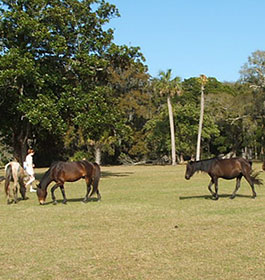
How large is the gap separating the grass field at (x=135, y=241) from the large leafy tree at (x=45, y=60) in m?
12.1

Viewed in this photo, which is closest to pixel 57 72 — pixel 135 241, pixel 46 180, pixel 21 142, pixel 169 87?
Result: pixel 21 142

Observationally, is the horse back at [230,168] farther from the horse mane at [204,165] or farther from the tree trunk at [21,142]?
the tree trunk at [21,142]

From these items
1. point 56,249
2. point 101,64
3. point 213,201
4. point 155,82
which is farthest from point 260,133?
point 56,249

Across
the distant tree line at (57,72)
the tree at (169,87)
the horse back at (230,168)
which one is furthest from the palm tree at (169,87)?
the horse back at (230,168)

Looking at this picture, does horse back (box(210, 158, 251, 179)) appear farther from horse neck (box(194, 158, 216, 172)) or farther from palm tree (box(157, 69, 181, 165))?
palm tree (box(157, 69, 181, 165))

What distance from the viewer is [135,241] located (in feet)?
29.1

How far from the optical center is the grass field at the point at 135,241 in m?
6.80

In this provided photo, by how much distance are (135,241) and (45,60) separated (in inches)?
840

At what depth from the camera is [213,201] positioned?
49.3ft

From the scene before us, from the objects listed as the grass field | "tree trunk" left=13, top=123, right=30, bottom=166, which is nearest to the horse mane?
the grass field

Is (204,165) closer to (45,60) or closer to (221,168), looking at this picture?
(221,168)

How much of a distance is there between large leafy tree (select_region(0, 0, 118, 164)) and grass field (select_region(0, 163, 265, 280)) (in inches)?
478

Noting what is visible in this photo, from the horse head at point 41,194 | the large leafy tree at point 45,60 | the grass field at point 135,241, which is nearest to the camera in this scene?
the grass field at point 135,241

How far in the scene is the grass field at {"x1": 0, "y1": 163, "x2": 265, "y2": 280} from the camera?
22.3ft
